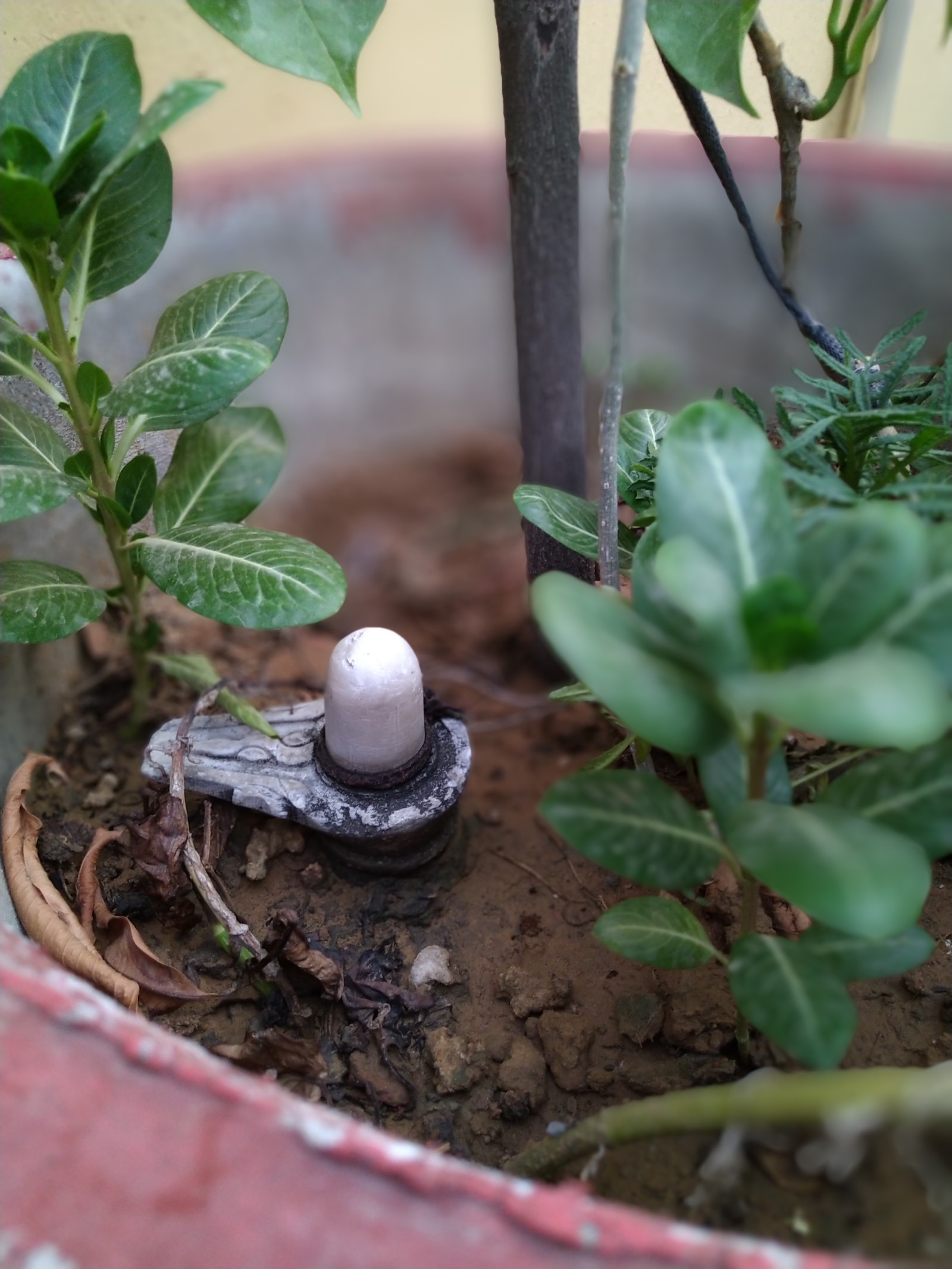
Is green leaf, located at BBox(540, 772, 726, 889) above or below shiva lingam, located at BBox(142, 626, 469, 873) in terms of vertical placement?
above

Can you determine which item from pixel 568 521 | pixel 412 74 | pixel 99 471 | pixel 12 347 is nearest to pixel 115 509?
pixel 99 471

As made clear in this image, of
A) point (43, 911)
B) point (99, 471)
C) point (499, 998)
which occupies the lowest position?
point (499, 998)

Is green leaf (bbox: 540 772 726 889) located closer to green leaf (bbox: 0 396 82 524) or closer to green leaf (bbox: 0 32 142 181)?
green leaf (bbox: 0 396 82 524)

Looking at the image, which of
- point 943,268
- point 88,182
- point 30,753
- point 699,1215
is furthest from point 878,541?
point 943,268

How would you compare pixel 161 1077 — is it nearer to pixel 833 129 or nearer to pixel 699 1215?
pixel 699 1215

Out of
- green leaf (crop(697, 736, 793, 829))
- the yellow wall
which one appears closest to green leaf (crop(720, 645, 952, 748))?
green leaf (crop(697, 736, 793, 829))

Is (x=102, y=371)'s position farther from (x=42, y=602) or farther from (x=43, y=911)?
(x=43, y=911)

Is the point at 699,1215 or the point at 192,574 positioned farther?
the point at 192,574
